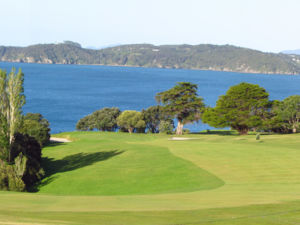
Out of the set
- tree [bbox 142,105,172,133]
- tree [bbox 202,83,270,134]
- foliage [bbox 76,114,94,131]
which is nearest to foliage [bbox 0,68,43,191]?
tree [bbox 202,83,270,134]

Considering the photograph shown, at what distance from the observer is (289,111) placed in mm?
60938

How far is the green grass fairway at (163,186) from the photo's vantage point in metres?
13.5

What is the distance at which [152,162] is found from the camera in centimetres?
3297

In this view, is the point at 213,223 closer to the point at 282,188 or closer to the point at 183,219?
the point at 183,219

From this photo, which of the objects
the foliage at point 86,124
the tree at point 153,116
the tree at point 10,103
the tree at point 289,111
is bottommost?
the foliage at point 86,124

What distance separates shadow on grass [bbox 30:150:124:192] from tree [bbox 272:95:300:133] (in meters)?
33.9

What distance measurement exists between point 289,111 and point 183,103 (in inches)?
707

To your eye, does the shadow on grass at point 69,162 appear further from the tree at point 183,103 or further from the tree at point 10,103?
the tree at point 183,103

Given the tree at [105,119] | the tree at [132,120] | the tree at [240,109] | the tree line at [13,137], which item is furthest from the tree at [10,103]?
the tree at [105,119]

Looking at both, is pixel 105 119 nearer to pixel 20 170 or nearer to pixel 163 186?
pixel 20 170

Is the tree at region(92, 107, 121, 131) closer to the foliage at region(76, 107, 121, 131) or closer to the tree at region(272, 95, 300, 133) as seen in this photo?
the foliage at region(76, 107, 121, 131)

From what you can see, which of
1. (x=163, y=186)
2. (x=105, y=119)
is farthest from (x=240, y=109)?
(x=163, y=186)

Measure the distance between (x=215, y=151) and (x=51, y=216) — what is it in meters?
26.5

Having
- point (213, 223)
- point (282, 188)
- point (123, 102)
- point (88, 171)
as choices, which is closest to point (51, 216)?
point (213, 223)
